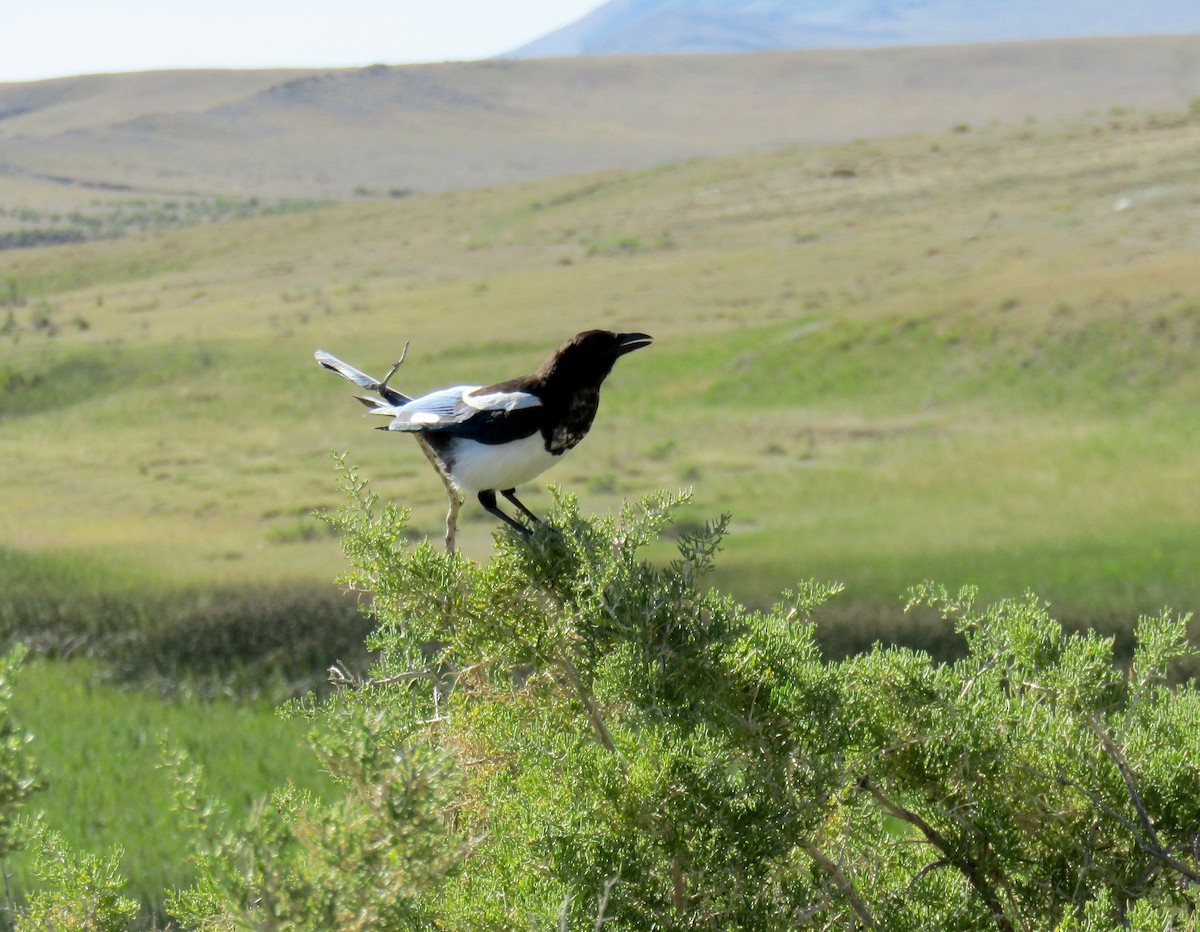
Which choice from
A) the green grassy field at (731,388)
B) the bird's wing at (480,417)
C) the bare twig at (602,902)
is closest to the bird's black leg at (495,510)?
the bird's wing at (480,417)

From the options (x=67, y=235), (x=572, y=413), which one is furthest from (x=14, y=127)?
(x=572, y=413)

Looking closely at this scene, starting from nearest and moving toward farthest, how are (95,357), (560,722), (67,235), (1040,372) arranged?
1. (560,722)
2. (1040,372)
3. (95,357)
4. (67,235)

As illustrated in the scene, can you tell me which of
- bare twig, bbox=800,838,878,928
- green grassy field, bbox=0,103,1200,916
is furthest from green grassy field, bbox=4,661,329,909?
bare twig, bbox=800,838,878,928

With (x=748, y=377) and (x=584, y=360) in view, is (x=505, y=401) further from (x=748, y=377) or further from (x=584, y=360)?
(x=748, y=377)

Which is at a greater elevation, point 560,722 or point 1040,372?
point 560,722

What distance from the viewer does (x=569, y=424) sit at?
11.7 ft

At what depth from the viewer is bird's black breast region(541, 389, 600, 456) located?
11.6 ft

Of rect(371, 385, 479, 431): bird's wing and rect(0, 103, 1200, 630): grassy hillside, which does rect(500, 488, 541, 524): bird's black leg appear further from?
rect(0, 103, 1200, 630): grassy hillside

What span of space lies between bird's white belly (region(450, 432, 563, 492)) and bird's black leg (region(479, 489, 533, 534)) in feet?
0.28

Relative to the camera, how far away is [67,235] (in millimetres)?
50750

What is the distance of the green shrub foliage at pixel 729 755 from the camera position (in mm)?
2896

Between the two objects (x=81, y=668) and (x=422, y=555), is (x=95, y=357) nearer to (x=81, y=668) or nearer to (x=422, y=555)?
(x=81, y=668)

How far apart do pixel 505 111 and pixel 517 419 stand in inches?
4402

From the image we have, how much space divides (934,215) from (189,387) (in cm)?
2186
